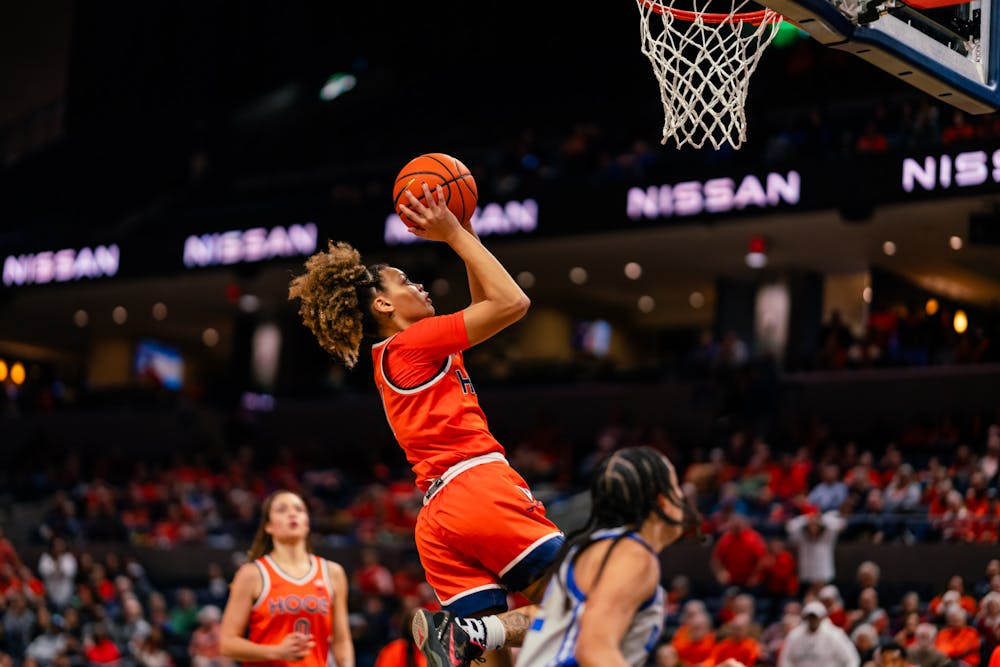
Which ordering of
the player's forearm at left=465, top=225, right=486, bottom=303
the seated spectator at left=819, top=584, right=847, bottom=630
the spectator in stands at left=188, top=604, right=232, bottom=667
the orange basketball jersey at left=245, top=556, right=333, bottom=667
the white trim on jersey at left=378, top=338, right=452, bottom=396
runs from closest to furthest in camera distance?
the player's forearm at left=465, top=225, right=486, bottom=303 < the white trim on jersey at left=378, top=338, right=452, bottom=396 < the orange basketball jersey at left=245, top=556, right=333, bottom=667 < the seated spectator at left=819, top=584, right=847, bottom=630 < the spectator in stands at left=188, top=604, right=232, bottom=667

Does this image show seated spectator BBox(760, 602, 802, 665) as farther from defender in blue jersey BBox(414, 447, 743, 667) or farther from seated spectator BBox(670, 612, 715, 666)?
defender in blue jersey BBox(414, 447, 743, 667)

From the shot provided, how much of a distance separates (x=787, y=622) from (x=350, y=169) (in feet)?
60.6

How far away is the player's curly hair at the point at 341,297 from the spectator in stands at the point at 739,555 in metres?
8.97

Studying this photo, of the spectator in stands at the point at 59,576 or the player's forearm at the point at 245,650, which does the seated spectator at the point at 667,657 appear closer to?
the player's forearm at the point at 245,650

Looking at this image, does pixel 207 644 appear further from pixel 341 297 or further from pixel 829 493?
pixel 341 297

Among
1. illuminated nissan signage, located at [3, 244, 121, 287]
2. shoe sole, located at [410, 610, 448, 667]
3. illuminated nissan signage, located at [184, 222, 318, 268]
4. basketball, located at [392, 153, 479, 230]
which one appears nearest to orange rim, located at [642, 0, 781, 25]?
basketball, located at [392, 153, 479, 230]

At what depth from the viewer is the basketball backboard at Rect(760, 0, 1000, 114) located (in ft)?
19.4

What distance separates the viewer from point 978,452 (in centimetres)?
1608

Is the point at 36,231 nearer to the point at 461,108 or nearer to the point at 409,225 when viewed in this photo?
the point at 461,108

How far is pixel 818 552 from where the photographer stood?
1368 centimetres

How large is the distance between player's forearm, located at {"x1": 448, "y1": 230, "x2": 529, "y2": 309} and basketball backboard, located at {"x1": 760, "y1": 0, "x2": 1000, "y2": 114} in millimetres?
1616

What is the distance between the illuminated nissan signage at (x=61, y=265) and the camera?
25.3 metres

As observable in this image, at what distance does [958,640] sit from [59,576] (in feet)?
38.5

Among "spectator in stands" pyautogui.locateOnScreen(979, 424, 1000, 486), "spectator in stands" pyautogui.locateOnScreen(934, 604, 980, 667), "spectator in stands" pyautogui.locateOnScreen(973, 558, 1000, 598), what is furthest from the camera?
"spectator in stands" pyautogui.locateOnScreen(979, 424, 1000, 486)
